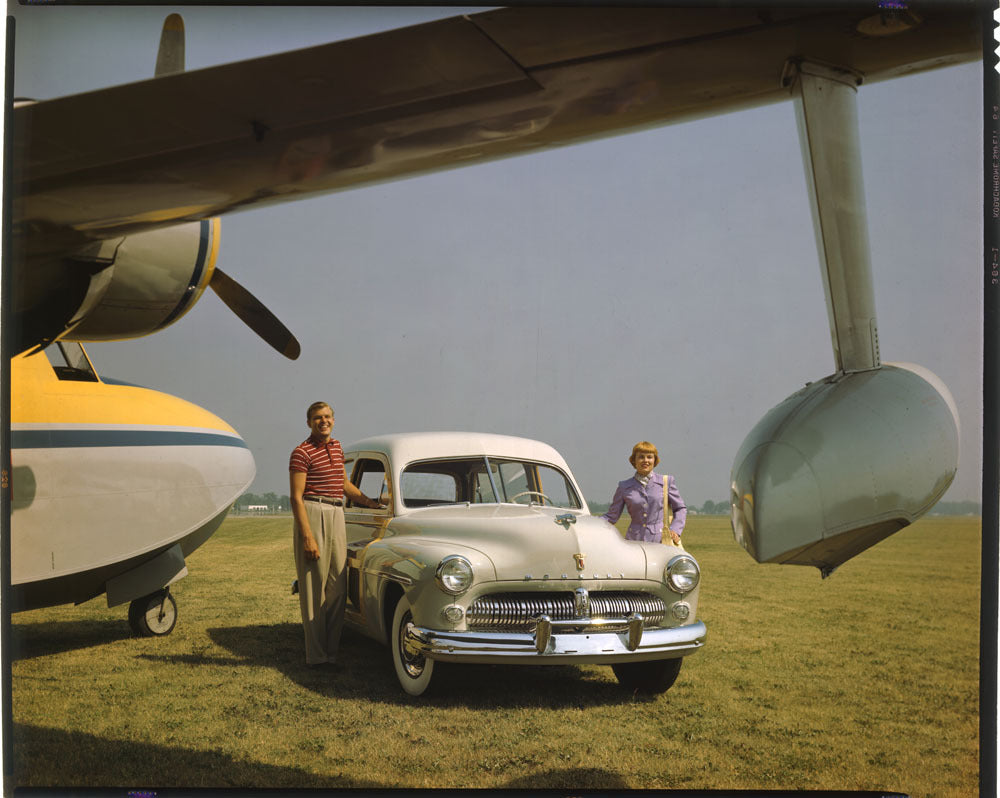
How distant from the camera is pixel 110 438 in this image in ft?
13.9

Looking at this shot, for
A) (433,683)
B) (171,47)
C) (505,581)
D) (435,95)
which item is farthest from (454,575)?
(171,47)

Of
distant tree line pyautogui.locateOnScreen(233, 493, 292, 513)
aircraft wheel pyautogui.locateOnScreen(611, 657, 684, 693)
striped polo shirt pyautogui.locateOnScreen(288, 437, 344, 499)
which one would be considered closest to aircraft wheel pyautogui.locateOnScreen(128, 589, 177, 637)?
distant tree line pyautogui.locateOnScreen(233, 493, 292, 513)

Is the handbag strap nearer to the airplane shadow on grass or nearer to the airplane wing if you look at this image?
the airplane shadow on grass

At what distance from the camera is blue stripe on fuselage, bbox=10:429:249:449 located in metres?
3.85

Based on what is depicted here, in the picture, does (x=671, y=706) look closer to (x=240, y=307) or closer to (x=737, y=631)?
(x=737, y=631)

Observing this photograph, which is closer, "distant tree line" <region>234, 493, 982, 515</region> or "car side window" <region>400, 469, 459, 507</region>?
"distant tree line" <region>234, 493, 982, 515</region>

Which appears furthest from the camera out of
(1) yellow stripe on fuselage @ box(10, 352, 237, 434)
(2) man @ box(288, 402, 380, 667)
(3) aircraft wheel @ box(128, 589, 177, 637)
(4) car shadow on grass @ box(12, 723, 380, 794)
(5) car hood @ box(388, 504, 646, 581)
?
(3) aircraft wheel @ box(128, 589, 177, 637)

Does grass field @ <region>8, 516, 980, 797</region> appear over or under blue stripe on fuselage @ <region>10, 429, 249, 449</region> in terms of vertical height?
under

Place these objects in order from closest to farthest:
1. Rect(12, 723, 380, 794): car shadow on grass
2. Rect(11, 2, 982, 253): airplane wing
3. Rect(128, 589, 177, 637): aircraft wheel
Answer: Rect(11, 2, 982, 253): airplane wing, Rect(12, 723, 380, 794): car shadow on grass, Rect(128, 589, 177, 637): aircraft wheel

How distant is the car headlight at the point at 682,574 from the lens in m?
3.57

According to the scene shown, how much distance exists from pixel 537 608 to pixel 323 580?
1213 millimetres

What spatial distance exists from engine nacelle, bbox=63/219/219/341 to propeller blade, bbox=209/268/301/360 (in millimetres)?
102

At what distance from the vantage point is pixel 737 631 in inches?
171

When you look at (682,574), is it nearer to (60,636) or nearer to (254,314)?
(254,314)
